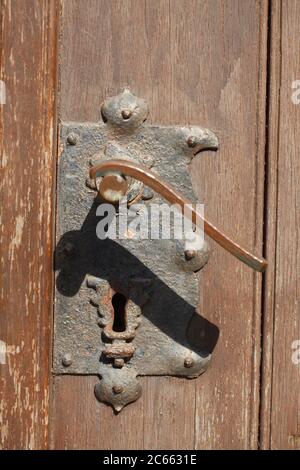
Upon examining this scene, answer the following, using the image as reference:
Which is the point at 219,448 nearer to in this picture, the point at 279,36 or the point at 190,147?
the point at 190,147

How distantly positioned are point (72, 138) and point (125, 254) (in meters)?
0.15

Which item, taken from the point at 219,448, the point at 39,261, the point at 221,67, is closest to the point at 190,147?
the point at 221,67

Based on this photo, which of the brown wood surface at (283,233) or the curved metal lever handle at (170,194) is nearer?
the curved metal lever handle at (170,194)

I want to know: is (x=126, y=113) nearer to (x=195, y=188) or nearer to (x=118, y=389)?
(x=195, y=188)

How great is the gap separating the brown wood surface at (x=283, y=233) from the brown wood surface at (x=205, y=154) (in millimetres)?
15

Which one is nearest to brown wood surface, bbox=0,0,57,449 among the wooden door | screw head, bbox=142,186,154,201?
the wooden door

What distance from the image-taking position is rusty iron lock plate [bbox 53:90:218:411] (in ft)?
2.58

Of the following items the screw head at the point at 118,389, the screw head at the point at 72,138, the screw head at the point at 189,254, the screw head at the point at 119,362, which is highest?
the screw head at the point at 72,138

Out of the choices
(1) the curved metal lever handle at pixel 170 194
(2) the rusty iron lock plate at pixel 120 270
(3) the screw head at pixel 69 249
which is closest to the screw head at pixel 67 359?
(2) the rusty iron lock plate at pixel 120 270

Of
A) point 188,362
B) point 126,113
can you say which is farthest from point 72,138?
Answer: point 188,362

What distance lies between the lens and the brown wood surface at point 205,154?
0.79m

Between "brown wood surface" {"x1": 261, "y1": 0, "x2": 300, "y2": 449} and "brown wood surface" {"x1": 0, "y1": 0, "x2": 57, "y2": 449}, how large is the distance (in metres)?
0.27

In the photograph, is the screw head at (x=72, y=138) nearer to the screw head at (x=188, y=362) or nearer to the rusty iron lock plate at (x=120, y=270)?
the rusty iron lock plate at (x=120, y=270)

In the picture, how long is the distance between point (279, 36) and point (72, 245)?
36 cm
